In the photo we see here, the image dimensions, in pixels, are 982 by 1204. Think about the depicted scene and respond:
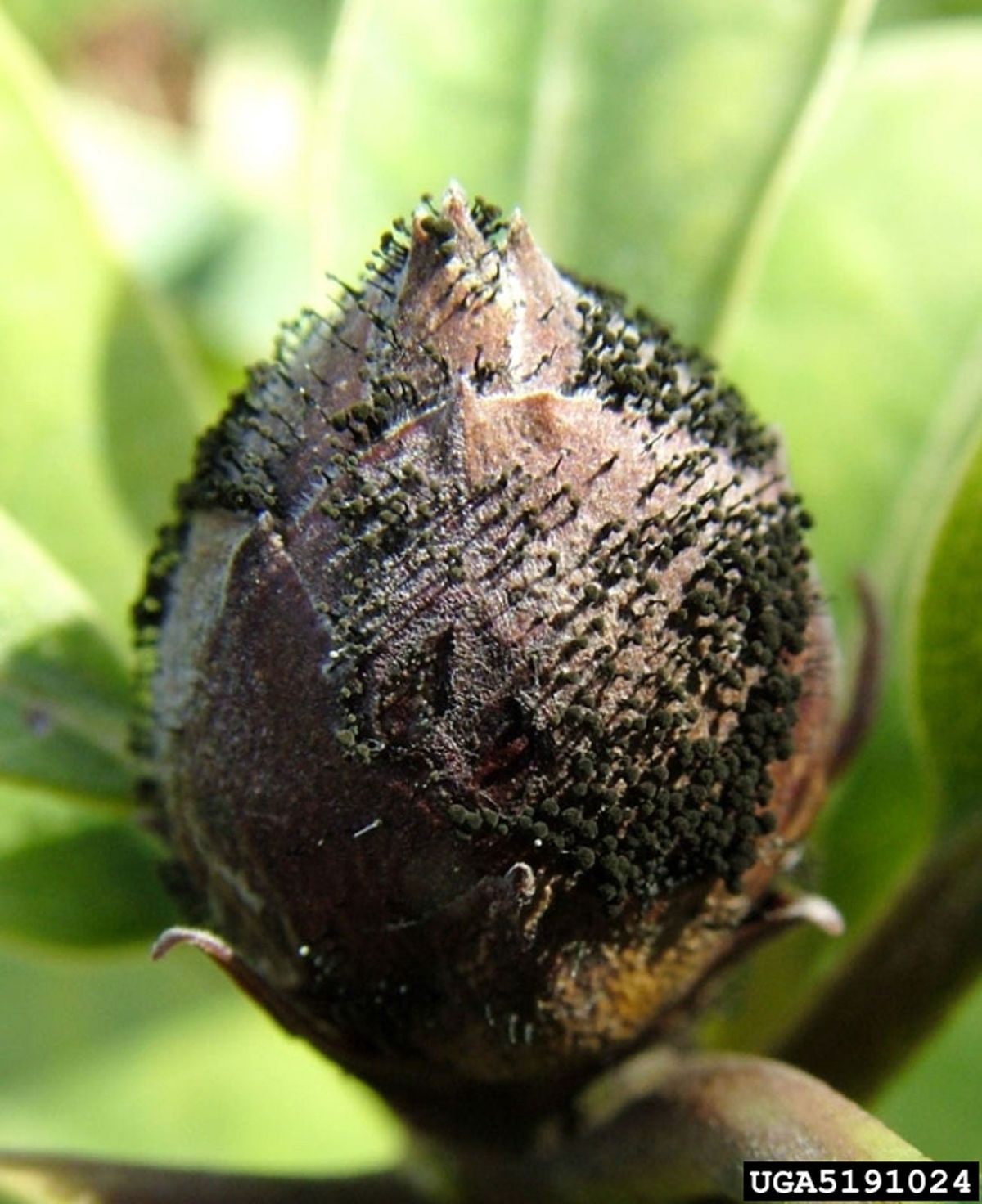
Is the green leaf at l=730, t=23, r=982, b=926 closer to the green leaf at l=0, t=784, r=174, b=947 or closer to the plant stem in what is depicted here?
the plant stem

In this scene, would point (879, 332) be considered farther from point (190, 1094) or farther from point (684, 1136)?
point (190, 1094)

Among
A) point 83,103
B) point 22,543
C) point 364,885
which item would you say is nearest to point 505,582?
point 364,885

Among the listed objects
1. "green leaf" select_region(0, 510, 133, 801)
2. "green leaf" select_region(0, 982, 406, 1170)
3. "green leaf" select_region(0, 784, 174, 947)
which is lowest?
"green leaf" select_region(0, 982, 406, 1170)

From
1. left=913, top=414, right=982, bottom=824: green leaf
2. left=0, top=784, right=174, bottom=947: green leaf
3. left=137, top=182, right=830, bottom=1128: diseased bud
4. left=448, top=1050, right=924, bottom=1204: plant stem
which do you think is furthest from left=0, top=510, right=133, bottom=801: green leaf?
left=913, top=414, right=982, bottom=824: green leaf

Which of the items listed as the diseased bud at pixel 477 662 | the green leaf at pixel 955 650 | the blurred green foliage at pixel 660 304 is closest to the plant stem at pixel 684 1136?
the diseased bud at pixel 477 662

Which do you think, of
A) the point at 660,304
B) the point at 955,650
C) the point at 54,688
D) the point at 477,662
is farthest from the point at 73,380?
the point at 955,650

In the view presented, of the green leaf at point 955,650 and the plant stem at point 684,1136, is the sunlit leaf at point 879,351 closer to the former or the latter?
the green leaf at point 955,650
